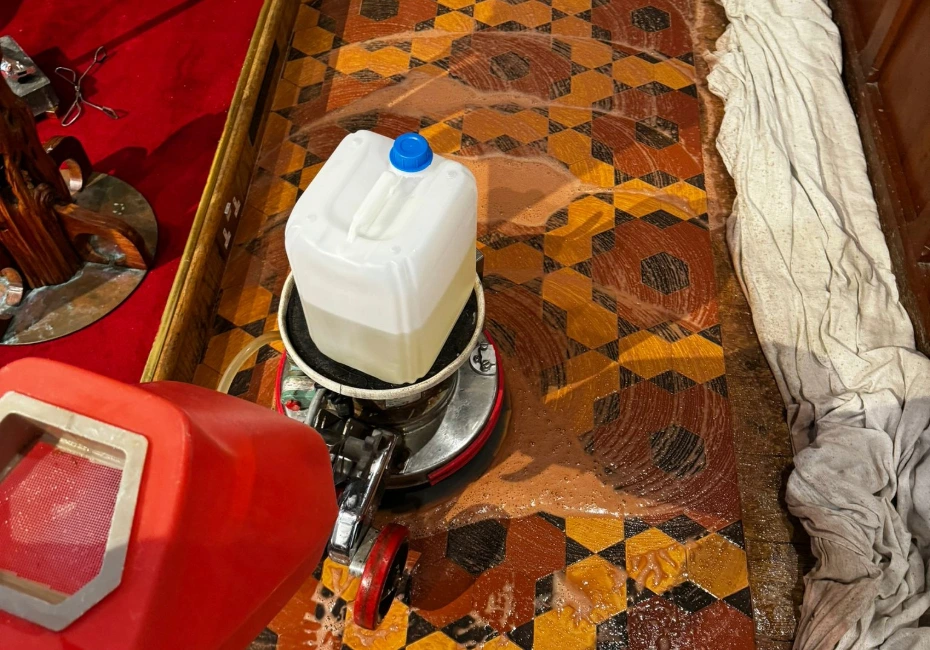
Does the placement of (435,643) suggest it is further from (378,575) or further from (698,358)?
(698,358)

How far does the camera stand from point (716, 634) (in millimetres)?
1438

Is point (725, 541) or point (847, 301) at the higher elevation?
point (847, 301)

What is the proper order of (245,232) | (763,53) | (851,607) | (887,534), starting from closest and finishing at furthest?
(851,607) → (887,534) → (245,232) → (763,53)

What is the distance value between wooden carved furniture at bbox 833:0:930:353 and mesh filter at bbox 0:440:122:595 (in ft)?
5.79

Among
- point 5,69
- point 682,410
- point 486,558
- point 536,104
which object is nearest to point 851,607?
point 682,410

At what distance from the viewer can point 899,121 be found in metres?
2.01

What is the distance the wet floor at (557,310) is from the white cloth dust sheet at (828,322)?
131 millimetres

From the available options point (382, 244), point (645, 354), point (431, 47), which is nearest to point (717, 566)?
point (645, 354)

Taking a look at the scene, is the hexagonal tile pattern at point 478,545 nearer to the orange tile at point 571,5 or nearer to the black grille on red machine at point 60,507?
the black grille on red machine at point 60,507

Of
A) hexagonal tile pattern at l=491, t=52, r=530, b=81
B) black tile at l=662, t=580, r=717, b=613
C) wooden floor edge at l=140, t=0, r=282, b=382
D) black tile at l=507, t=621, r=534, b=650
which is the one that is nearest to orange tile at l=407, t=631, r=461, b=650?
black tile at l=507, t=621, r=534, b=650

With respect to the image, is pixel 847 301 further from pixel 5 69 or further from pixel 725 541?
pixel 5 69

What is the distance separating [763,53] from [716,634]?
1681mm

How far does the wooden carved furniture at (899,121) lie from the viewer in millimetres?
1808

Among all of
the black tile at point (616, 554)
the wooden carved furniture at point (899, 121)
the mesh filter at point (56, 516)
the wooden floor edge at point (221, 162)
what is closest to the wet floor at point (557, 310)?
the black tile at point (616, 554)
